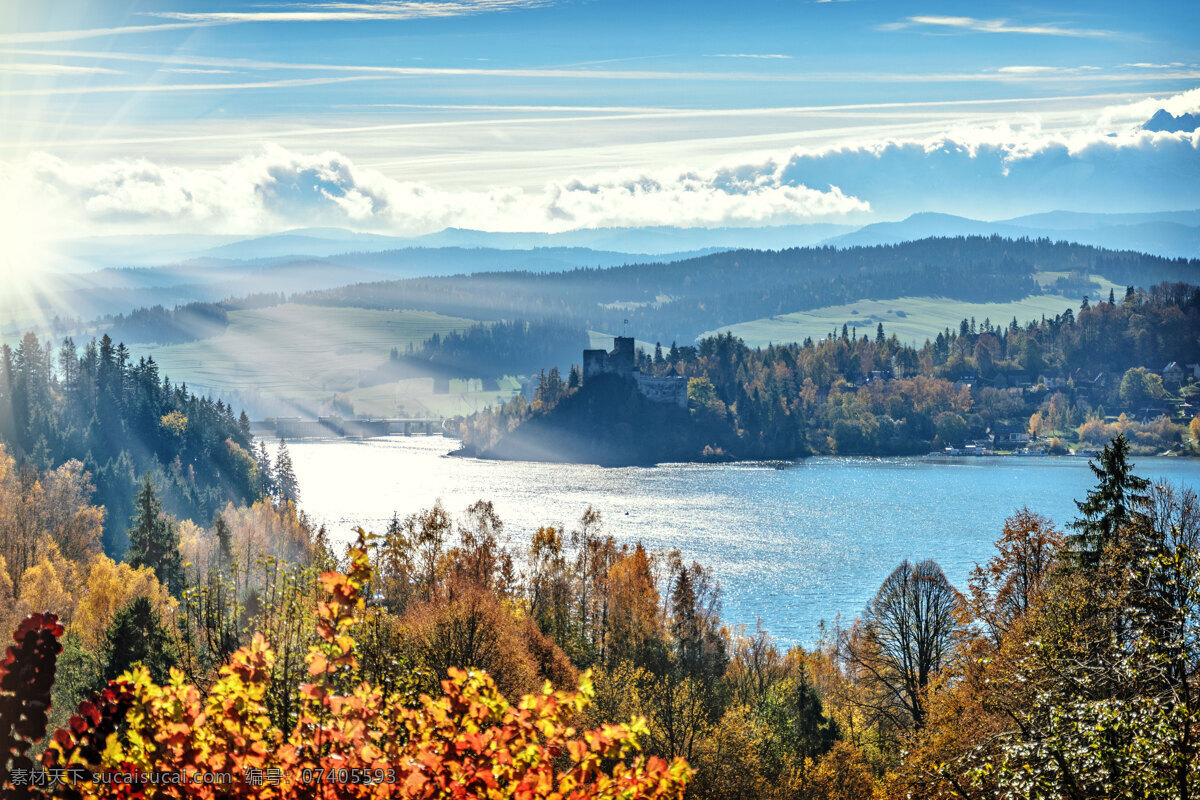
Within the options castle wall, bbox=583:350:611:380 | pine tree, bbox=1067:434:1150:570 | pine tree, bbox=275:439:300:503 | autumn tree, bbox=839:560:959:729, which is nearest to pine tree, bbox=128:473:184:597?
autumn tree, bbox=839:560:959:729

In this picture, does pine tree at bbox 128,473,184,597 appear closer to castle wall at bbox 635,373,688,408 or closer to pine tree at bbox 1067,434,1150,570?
pine tree at bbox 1067,434,1150,570

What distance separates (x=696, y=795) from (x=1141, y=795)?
19400 mm

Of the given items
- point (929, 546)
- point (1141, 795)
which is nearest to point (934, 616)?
point (1141, 795)

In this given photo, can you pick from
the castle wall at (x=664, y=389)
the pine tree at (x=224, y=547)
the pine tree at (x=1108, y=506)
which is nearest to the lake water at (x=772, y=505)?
the castle wall at (x=664, y=389)

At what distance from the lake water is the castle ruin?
20.8 meters

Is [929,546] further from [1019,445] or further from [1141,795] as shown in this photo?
[1019,445]

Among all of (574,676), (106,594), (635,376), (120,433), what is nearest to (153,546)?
(106,594)

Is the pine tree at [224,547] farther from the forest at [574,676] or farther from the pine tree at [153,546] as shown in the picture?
the pine tree at [153,546]

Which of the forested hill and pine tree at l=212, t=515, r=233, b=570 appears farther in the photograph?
the forested hill

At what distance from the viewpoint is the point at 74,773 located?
7.13 metres

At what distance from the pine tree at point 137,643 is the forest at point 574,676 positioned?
77 millimetres

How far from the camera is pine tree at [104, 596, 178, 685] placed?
26.3 m

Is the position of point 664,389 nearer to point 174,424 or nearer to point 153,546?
point 174,424

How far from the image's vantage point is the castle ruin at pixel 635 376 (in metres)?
195
